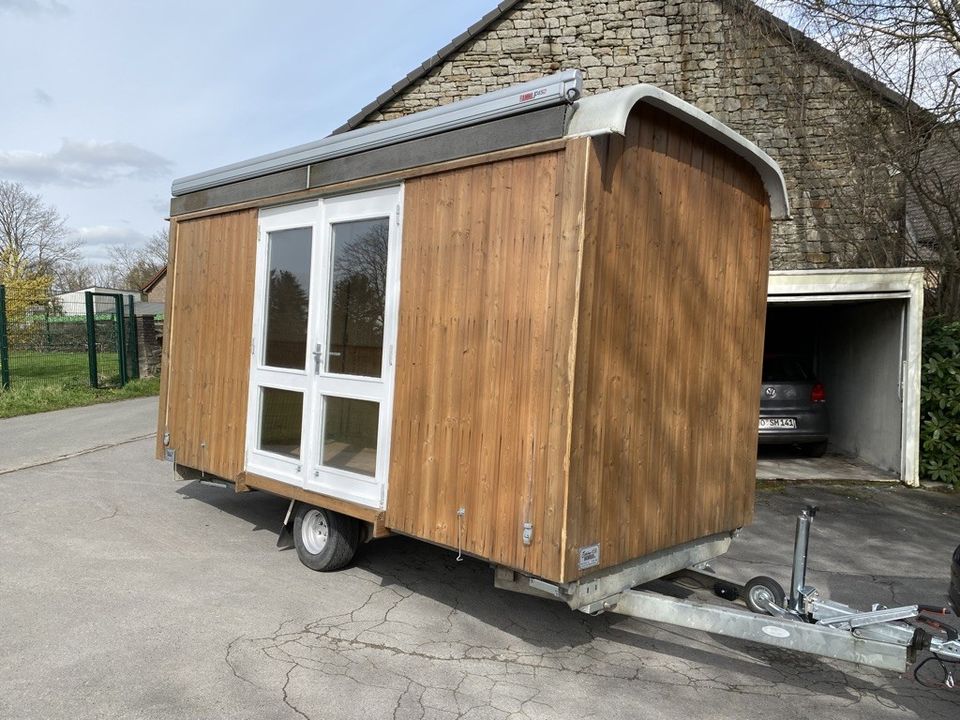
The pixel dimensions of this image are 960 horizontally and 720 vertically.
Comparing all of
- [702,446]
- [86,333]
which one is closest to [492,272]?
[702,446]

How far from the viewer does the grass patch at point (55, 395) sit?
13.4 m

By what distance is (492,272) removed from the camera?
4.11 meters

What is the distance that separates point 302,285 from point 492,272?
6.39 ft

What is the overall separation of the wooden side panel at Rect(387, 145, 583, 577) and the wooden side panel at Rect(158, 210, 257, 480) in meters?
1.95

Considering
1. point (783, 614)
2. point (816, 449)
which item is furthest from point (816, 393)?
point (783, 614)

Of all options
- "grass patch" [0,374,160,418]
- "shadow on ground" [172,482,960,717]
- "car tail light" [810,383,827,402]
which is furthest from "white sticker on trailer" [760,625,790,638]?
"grass patch" [0,374,160,418]

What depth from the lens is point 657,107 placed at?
4.02 m

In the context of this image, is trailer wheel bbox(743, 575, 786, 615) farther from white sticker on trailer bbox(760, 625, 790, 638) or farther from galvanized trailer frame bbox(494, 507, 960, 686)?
white sticker on trailer bbox(760, 625, 790, 638)

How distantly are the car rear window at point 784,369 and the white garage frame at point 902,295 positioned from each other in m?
1.26

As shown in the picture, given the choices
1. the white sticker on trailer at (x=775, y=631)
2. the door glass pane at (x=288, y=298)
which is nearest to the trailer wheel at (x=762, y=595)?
the white sticker on trailer at (x=775, y=631)

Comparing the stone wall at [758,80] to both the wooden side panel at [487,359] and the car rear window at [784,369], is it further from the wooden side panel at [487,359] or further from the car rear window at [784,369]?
the wooden side panel at [487,359]

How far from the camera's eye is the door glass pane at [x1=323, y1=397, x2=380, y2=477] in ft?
16.1

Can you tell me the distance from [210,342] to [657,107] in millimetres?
4238

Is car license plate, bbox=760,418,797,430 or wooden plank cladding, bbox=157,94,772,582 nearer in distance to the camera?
wooden plank cladding, bbox=157,94,772,582
